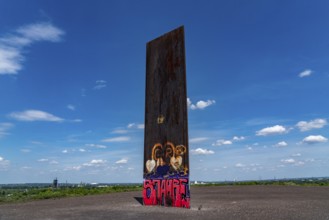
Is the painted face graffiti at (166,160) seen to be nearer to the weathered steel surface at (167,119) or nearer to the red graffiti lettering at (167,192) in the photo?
the weathered steel surface at (167,119)

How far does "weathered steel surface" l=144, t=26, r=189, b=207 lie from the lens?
56.5 feet

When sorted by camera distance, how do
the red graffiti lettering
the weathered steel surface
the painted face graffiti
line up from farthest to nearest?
the weathered steel surface → the painted face graffiti → the red graffiti lettering

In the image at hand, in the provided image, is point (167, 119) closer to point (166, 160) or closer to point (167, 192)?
point (166, 160)

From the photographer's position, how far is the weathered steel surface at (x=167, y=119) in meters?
17.2

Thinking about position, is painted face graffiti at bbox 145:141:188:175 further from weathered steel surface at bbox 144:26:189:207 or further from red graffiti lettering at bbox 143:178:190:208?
red graffiti lettering at bbox 143:178:190:208

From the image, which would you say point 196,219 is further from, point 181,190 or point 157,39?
point 157,39

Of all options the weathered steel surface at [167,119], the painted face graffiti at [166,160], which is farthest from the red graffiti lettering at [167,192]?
the painted face graffiti at [166,160]

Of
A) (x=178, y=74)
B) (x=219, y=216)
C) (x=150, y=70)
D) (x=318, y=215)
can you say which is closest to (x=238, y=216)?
(x=219, y=216)

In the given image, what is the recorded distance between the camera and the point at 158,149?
18.3m

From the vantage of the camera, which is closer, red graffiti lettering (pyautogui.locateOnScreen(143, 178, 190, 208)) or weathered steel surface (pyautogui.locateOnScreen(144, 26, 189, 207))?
red graffiti lettering (pyautogui.locateOnScreen(143, 178, 190, 208))

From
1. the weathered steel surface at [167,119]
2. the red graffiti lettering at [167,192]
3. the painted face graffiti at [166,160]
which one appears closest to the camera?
the red graffiti lettering at [167,192]

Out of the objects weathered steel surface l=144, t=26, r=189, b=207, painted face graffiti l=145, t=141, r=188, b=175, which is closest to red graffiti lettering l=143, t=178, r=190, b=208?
weathered steel surface l=144, t=26, r=189, b=207

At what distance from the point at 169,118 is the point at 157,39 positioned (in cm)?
543

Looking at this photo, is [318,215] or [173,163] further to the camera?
[173,163]
